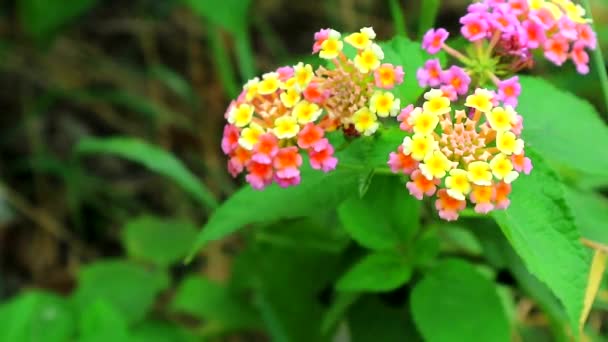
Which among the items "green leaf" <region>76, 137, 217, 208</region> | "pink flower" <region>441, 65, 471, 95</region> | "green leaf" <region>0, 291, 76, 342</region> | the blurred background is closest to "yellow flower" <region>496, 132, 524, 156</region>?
"pink flower" <region>441, 65, 471, 95</region>

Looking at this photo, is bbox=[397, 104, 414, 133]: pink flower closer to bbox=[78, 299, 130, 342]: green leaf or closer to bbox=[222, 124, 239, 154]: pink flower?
bbox=[222, 124, 239, 154]: pink flower

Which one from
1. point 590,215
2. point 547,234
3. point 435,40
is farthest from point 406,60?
point 590,215

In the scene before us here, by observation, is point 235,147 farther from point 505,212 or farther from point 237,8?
point 237,8

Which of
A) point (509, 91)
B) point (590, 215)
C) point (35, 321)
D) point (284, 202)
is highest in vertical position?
point (509, 91)

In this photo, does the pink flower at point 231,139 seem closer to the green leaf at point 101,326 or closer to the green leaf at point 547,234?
the green leaf at point 547,234

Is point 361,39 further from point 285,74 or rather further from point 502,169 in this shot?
point 502,169

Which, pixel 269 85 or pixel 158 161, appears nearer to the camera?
pixel 269 85

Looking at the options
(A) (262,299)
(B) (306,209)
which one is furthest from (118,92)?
(B) (306,209)
